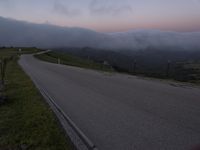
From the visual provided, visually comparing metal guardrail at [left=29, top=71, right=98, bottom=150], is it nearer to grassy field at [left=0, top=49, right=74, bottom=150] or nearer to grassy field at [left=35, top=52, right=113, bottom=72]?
grassy field at [left=0, top=49, right=74, bottom=150]

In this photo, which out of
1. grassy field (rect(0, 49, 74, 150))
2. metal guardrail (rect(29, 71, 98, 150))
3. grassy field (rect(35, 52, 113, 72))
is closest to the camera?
metal guardrail (rect(29, 71, 98, 150))

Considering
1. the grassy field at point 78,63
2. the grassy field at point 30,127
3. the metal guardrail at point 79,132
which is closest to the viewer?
the metal guardrail at point 79,132

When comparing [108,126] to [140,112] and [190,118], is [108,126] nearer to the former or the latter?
[140,112]

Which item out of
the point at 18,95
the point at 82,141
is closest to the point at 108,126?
the point at 82,141

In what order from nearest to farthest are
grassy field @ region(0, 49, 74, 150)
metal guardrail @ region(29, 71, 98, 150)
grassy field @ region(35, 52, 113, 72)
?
metal guardrail @ region(29, 71, 98, 150)
grassy field @ region(0, 49, 74, 150)
grassy field @ region(35, 52, 113, 72)

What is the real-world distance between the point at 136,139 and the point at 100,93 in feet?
18.4

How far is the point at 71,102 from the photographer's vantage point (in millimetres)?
9312

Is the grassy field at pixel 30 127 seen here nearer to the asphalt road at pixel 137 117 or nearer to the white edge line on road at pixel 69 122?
Result: the white edge line on road at pixel 69 122

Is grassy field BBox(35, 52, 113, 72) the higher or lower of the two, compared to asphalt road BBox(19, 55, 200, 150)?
A: lower

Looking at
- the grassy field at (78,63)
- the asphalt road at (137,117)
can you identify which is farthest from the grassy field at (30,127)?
the grassy field at (78,63)

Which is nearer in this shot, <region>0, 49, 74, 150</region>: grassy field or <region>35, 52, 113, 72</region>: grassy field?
<region>0, 49, 74, 150</region>: grassy field

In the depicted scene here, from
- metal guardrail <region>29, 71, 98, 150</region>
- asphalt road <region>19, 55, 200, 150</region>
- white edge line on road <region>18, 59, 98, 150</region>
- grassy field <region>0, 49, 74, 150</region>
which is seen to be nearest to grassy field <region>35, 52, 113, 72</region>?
white edge line on road <region>18, 59, 98, 150</region>

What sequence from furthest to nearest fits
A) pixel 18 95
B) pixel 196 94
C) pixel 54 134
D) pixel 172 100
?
pixel 18 95
pixel 196 94
pixel 172 100
pixel 54 134

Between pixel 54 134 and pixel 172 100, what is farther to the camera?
pixel 172 100
